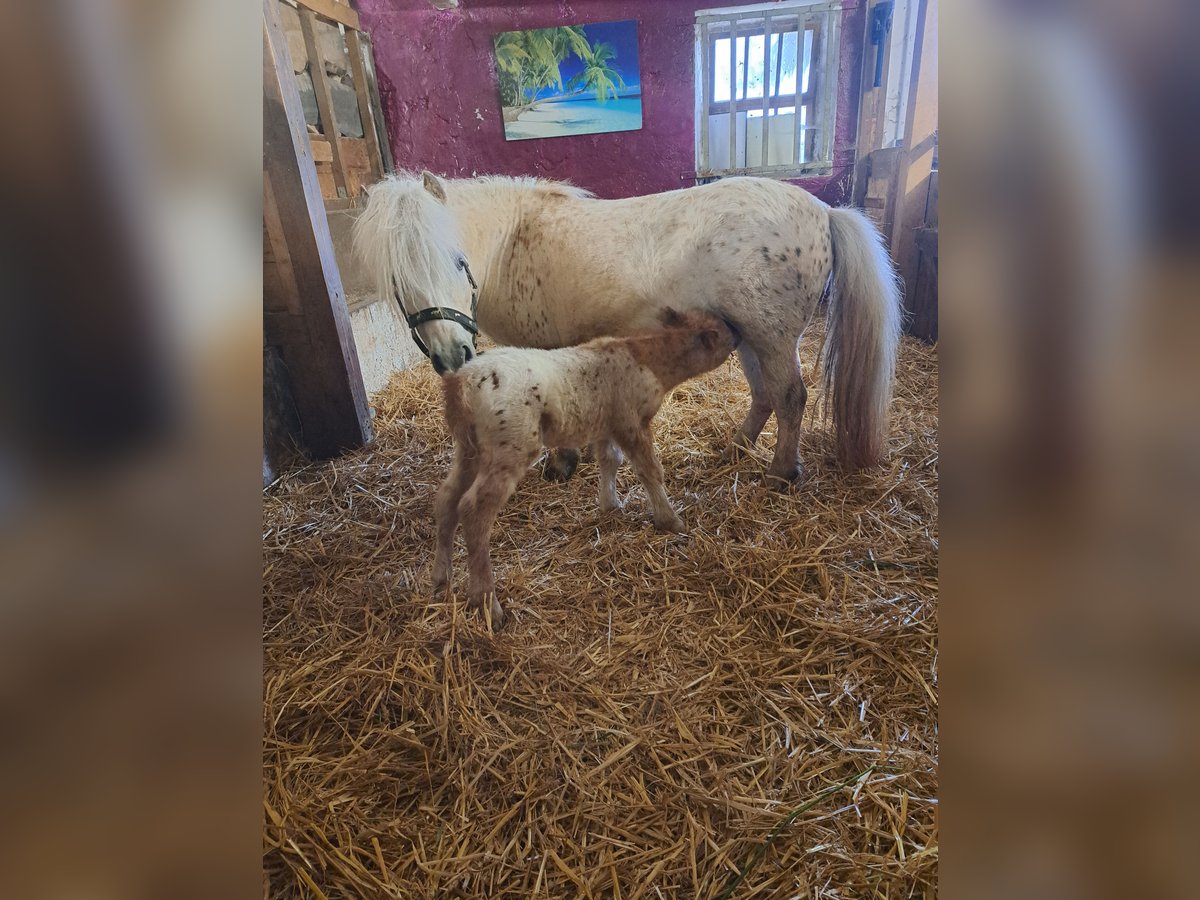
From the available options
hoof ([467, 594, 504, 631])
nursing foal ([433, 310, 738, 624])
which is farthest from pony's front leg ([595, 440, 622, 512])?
hoof ([467, 594, 504, 631])

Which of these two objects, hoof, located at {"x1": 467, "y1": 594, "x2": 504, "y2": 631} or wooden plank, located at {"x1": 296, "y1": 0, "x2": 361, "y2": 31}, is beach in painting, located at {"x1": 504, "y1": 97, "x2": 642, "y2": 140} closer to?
wooden plank, located at {"x1": 296, "y1": 0, "x2": 361, "y2": 31}

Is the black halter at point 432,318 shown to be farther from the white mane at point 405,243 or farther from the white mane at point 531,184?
the white mane at point 531,184

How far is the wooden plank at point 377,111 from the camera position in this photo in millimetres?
991

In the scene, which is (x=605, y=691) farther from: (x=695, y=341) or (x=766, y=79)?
(x=766, y=79)

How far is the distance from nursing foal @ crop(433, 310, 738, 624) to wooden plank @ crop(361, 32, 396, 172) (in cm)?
44

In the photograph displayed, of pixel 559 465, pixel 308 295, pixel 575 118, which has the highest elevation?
pixel 575 118

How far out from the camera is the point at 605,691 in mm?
853

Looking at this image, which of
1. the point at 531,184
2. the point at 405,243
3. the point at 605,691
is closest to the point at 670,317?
the point at 531,184

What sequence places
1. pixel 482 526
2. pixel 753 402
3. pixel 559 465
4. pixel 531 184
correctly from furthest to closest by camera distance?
1. pixel 753 402
2. pixel 559 465
3. pixel 531 184
4. pixel 482 526

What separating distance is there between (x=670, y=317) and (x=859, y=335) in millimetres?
435

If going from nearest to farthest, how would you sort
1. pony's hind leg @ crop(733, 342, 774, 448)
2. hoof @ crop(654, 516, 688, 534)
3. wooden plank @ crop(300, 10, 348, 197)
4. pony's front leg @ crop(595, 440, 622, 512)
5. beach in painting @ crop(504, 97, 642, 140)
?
wooden plank @ crop(300, 10, 348, 197)
beach in painting @ crop(504, 97, 642, 140)
hoof @ crop(654, 516, 688, 534)
pony's front leg @ crop(595, 440, 622, 512)
pony's hind leg @ crop(733, 342, 774, 448)

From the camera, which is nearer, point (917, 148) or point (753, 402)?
point (917, 148)

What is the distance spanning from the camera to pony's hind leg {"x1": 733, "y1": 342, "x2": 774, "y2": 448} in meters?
1.40

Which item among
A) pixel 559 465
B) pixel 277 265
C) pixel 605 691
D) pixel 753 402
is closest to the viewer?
pixel 605 691
